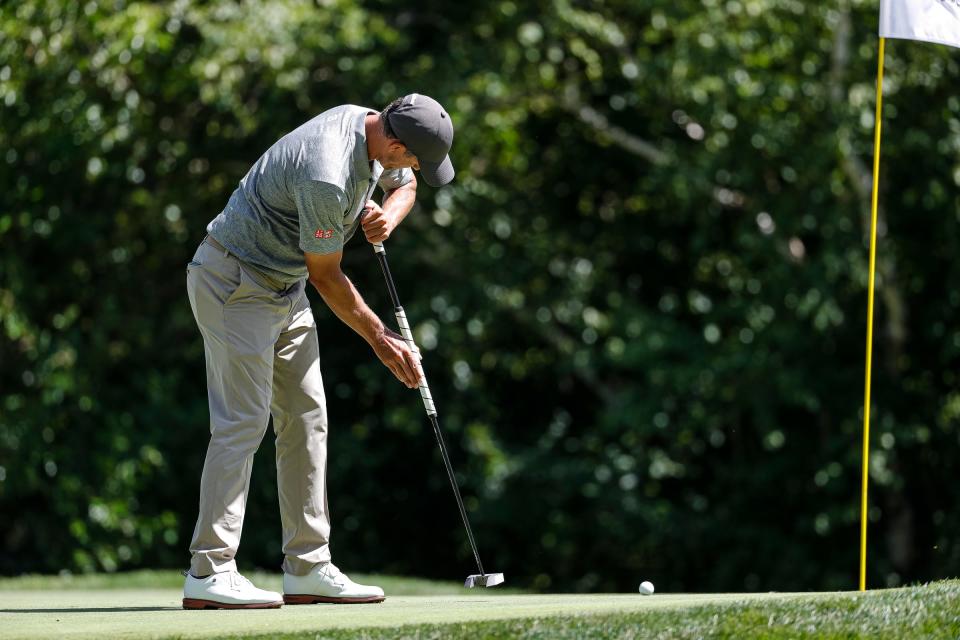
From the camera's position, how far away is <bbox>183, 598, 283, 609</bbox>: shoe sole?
480cm

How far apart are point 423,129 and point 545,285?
7463 millimetres

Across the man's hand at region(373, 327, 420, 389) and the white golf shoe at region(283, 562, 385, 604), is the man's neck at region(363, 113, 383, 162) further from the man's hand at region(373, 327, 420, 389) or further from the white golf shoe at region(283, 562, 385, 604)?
the white golf shoe at region(283, 562, 385, 604)

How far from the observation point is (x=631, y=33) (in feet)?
39.5

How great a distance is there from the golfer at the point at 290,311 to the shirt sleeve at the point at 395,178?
0.45ft

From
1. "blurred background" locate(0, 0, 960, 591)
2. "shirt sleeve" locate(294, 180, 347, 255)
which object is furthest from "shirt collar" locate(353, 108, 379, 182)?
"blurred background" locate(0, 0, 960, 591)

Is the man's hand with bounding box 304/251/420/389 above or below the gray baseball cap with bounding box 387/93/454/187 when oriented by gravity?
below

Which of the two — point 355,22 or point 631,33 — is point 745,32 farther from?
point 355,22

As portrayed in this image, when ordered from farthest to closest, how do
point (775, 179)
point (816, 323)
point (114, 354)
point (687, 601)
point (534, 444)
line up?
point (534, 444), point (114, 354), point (775, 179), point (816, 323), point (687, 601)

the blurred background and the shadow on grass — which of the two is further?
the blurred background

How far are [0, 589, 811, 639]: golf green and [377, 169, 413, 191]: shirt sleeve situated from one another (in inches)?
57.7

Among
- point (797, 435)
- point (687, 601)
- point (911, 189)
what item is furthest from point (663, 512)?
point (687, 601)

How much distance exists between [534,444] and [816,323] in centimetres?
322

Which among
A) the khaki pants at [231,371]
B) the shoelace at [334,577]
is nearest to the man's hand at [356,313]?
the khaki pants at [231,371]

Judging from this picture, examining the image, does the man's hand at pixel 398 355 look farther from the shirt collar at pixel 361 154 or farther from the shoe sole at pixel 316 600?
the shoe sole at pixel 316 600
